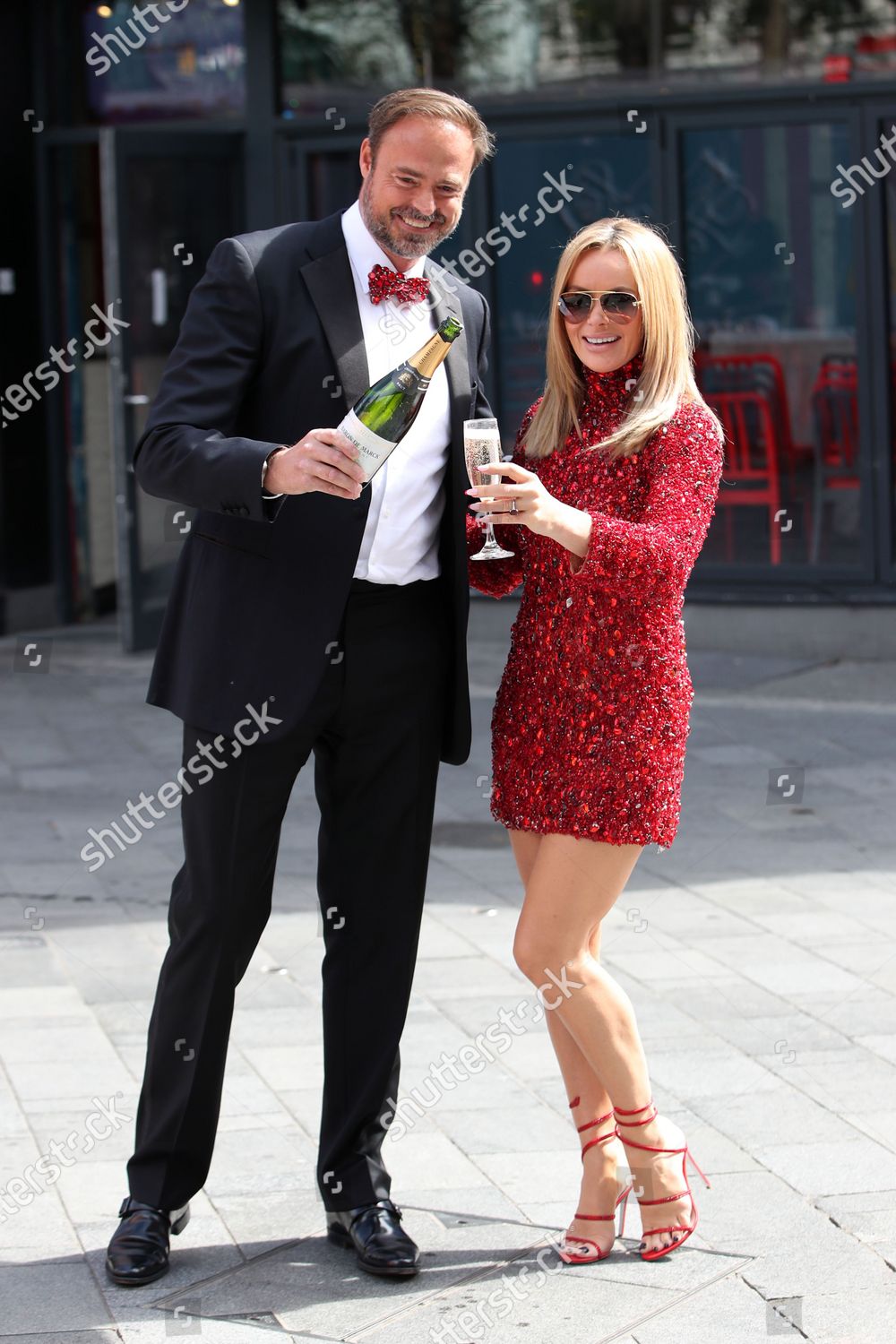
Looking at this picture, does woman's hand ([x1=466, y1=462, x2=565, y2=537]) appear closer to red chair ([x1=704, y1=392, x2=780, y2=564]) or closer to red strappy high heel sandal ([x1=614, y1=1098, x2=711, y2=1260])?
red strappy high heel sandal ([x1=614, y1=1098, x2=711, y2=1260])

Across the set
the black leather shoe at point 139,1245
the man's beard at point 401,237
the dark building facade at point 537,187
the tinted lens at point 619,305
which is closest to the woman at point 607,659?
the tinted lens at point 619,305

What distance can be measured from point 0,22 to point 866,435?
5.49 metres

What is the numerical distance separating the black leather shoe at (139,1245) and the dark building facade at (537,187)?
254 inches

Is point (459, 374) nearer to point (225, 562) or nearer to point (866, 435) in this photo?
point (225, 562)

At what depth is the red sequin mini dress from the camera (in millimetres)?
3465

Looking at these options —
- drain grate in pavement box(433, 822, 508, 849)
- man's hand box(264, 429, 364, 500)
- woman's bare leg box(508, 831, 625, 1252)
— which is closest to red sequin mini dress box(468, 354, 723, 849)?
woman's bare leg box(508, 831, 625, 1252)

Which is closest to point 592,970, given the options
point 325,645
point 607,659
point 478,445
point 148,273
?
point 607,659

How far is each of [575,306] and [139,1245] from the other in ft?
6.30

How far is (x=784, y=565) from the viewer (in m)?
10.2

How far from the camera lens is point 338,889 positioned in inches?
147

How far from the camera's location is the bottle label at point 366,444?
3.14m

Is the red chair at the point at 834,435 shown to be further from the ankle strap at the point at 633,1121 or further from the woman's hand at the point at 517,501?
the woman's hand at the point at 517,501

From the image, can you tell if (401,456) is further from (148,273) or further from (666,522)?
(148,273)

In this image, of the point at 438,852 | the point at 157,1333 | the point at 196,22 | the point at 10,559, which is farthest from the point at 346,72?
the point at 157,1333
